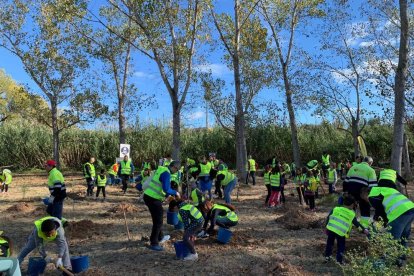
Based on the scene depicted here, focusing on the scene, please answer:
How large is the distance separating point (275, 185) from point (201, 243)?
494cm

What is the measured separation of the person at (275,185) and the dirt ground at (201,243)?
0.41m

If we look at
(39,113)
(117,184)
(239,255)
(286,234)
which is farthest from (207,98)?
(239,255)

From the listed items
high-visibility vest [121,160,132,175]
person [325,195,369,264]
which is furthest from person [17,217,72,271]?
high-visibility vest [121,160,132,175]

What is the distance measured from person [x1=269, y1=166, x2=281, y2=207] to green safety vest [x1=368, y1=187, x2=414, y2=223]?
19.7ft

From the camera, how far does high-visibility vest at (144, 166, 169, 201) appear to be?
23.9ft

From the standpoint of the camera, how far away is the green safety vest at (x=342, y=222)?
6.05 m

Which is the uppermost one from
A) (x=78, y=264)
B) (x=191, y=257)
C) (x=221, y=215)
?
(x=221, y=215)

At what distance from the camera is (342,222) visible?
6.05 meters

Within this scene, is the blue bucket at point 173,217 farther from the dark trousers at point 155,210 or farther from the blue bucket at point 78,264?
the blue bucket at point 78,264

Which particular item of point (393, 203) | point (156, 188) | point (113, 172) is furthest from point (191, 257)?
point (113, 172)

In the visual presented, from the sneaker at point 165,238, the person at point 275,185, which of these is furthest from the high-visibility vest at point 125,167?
the sneaker at point 165,238

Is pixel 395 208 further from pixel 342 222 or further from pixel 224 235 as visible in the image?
pixel 224 235

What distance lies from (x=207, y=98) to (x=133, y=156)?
1032 centimetres

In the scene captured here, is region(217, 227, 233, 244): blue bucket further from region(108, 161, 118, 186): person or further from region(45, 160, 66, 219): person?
region(108, 161, 118, 186): person
